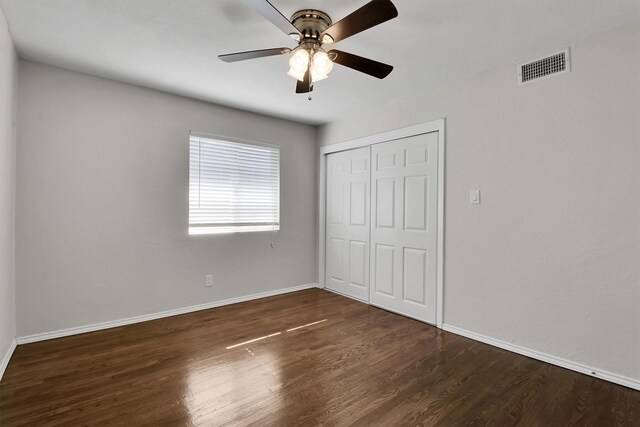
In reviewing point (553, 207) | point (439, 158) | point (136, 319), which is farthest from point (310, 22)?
point (136, 319)

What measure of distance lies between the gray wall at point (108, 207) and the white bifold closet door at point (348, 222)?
120cm

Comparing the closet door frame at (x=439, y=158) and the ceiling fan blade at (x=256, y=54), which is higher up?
the ceiling fan blade at (x=256, y=54)

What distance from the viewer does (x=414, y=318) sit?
11.3 feet

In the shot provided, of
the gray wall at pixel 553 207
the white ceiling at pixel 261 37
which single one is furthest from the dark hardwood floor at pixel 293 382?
the white ceiling at pixel 261 37

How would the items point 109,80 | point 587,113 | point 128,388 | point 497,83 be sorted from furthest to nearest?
1. point 109,80
2. point 497,83
3. point 587,113
4. point 128,388

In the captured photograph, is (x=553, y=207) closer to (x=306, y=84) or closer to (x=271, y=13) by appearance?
(x=306, y=84)

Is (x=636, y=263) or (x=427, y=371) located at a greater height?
(x=636, y=263)

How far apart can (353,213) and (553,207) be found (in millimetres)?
2263

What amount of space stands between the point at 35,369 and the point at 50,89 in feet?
7.73

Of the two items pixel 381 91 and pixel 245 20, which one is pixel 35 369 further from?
pixel 381 91

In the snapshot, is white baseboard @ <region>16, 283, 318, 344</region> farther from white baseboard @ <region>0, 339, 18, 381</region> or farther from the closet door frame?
the closet door frame

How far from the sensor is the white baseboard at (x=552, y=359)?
2.14 meters

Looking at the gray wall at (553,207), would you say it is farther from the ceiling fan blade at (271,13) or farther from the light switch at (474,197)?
the ceiling fan blade at (271,13)

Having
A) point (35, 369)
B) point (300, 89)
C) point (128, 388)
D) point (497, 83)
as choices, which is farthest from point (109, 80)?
point (497, 83)
